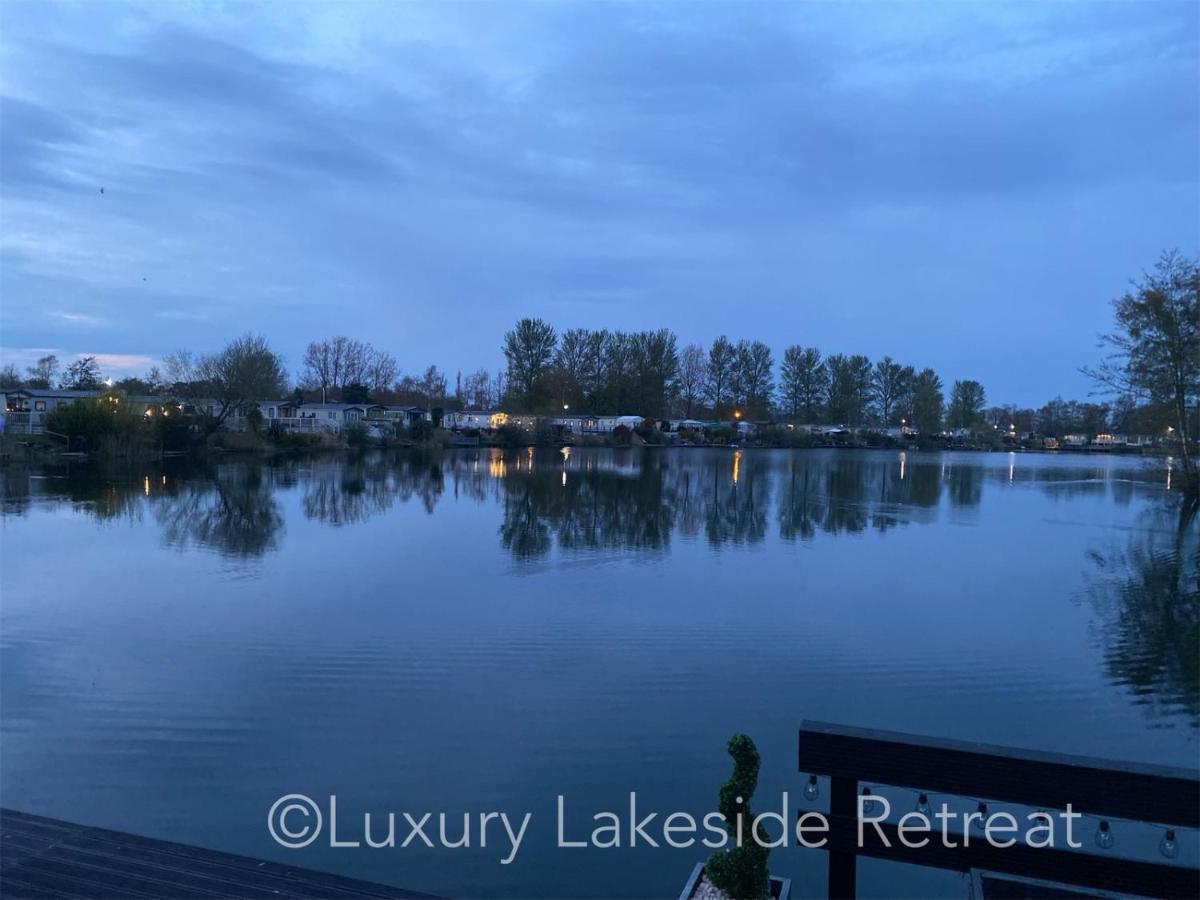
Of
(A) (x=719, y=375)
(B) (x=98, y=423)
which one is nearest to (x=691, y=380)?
(A) (x=719, y=375)

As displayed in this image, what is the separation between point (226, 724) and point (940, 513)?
60.6 feet

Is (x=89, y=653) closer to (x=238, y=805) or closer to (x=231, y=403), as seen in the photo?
(x=238, y=805)

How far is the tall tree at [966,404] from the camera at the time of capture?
323ft

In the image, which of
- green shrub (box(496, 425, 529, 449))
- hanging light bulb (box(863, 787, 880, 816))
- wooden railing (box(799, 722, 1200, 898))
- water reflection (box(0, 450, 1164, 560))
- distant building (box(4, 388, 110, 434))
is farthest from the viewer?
A: green shrub (box(496, 425, 529, 449))

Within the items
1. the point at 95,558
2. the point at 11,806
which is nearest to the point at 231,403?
the point at 95,558

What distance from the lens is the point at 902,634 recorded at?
8.67m

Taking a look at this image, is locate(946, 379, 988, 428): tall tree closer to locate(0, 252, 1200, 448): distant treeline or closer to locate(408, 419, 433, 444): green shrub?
locate(0, 252, 1200, 448): distant treeline

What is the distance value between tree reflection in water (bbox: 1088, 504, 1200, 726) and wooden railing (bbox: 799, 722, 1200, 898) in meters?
4.92

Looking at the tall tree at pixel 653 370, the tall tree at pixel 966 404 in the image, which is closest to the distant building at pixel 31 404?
the tall tree at pixel 653 370

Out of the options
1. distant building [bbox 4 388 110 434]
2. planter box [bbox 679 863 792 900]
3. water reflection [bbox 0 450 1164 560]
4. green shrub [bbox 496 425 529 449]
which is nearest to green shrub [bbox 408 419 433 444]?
green shrub [bbox 496 425 529 449]

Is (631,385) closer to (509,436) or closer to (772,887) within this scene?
(509,436)

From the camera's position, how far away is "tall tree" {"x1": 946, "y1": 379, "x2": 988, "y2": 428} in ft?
323

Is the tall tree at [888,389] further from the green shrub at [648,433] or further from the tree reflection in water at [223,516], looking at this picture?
the tree reflection in water at [223,516]

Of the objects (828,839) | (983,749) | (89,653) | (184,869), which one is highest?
(983,749)
